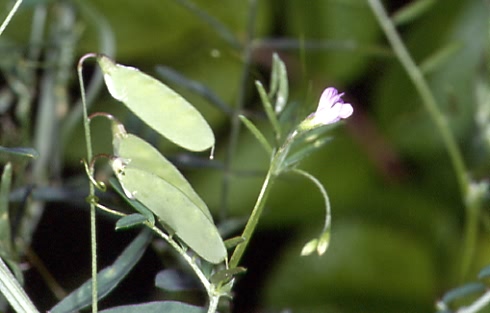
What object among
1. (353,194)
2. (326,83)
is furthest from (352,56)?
(353,194)

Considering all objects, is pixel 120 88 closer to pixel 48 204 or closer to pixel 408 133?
pixel 48 204

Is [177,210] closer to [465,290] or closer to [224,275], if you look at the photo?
[224,275]

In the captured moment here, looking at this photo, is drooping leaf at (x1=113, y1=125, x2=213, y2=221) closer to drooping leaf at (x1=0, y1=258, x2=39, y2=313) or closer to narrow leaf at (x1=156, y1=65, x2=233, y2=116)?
drooping leaf at (x1=0, y1=258, x2=39, y2=313)

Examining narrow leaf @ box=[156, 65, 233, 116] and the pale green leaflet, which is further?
narrow leaf @ box=[156, 65, 233, 116]

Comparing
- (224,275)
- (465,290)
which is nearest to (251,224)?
(224,275)

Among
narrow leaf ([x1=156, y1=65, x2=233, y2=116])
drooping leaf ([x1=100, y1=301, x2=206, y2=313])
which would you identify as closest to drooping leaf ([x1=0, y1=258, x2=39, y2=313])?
drooping leaf ([x1=100, y1=301, x2=206, y2=313])

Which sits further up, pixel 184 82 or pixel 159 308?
pixel 184 82

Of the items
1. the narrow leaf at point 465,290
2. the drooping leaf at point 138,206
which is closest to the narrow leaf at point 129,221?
the drooping leaf at point 138,206
